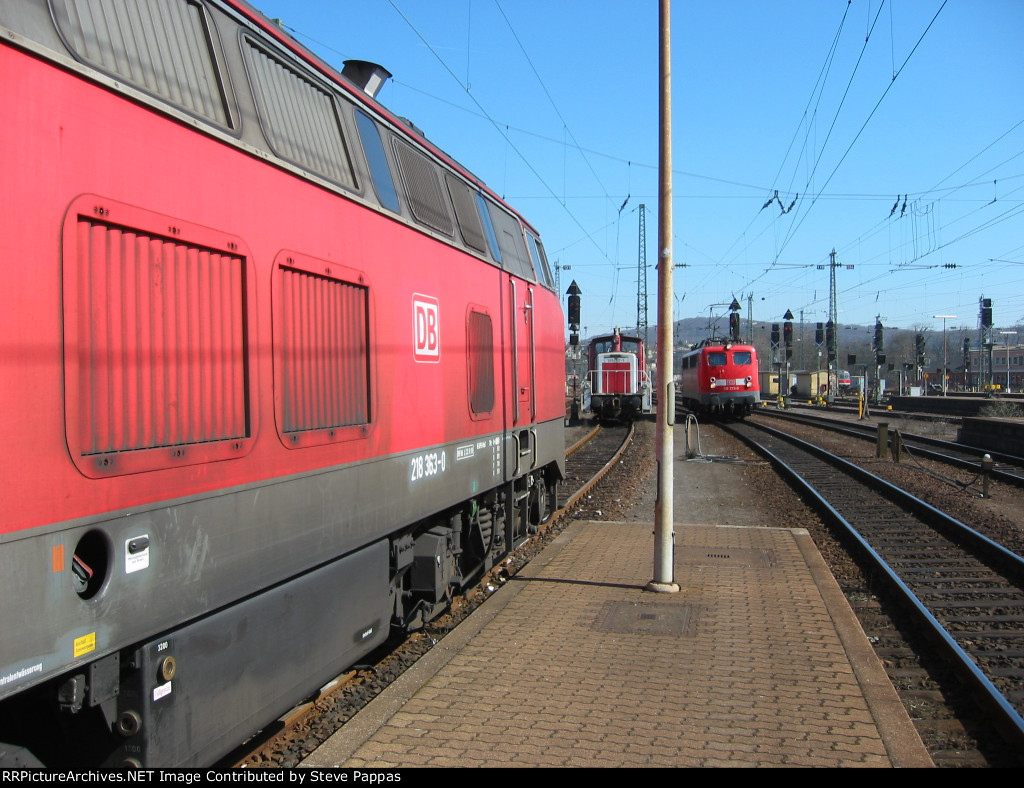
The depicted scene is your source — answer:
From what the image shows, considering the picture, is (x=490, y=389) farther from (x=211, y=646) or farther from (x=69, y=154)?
(x=69, y=154)

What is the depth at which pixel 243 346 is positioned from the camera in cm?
361

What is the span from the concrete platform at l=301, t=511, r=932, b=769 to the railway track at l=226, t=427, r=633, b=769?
0.26 metres

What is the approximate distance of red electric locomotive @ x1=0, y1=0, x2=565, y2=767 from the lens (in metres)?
2.61

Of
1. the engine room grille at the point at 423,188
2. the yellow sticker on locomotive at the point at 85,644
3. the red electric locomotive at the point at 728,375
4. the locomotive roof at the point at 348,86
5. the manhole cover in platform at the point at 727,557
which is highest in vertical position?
the locomotive roof at the point at 348,86

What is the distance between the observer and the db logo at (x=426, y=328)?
5.56 meters

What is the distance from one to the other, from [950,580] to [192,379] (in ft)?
25.5

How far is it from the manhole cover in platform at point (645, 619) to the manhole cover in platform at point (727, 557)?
70.6 inches

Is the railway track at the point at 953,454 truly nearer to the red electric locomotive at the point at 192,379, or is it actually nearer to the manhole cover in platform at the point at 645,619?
the manhole cover in platform at the point at 645,619

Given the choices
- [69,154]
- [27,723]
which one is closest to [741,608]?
[27,723]

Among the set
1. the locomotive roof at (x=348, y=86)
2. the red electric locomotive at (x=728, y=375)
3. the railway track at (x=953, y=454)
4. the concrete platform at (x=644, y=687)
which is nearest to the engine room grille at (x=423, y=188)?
the locomotive roof at (x=348, y=86)

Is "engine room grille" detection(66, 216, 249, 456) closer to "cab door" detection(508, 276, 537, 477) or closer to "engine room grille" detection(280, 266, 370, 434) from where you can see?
"engine room grille" detection(280, 266, 370, 434)

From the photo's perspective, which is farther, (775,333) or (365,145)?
(775,333)

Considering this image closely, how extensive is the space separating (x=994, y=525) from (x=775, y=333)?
4297 centimetres

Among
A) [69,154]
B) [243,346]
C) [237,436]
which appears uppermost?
[69,154]
